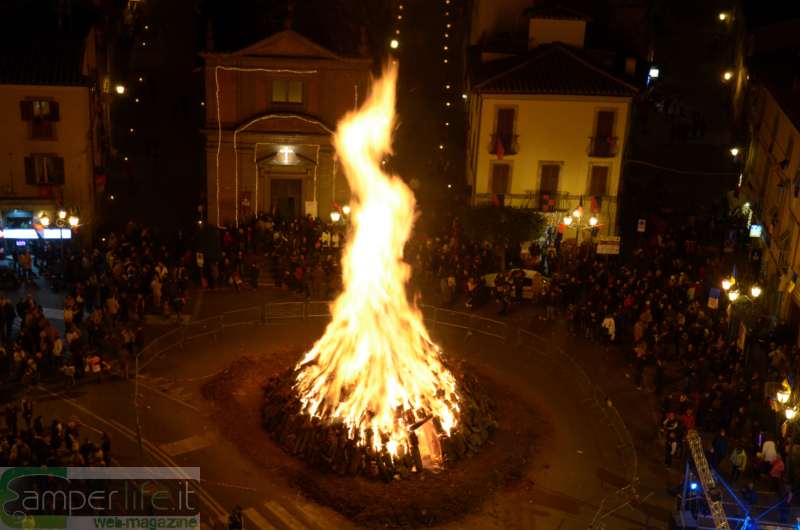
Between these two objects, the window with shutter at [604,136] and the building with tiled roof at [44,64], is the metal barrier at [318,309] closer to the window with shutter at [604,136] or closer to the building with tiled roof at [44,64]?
the building with tiled roof at [44,64]

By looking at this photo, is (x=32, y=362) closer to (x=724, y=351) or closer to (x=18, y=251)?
(x=18, y=251)

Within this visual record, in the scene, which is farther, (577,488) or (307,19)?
(307,19)

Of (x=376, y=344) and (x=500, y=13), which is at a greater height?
(x=500, y=13)

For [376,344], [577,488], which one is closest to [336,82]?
[376,344]

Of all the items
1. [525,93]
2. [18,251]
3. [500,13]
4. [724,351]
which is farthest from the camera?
[500,13]

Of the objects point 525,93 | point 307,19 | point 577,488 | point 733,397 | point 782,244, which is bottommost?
point 577,488

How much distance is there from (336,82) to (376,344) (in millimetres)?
20616

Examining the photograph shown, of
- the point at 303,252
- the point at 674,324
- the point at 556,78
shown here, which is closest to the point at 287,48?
the point at 303,252

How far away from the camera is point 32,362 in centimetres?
2986

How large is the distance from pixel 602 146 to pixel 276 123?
1673cm

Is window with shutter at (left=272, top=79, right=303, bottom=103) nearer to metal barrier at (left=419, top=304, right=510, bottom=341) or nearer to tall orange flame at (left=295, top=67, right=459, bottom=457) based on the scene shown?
tall orange flame at (left=295, top=67, right=459, bottom=457)

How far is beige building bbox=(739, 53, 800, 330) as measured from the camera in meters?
34.3

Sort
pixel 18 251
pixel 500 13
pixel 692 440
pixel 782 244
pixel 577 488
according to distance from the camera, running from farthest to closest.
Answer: pixel 500 13 < pixel 18 251 < pixel 782 244 < pixel 577 488 < pixel 692 440

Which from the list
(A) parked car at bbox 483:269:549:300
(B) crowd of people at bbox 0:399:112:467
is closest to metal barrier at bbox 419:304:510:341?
(A) parked car at bbox 483:269:549:300
